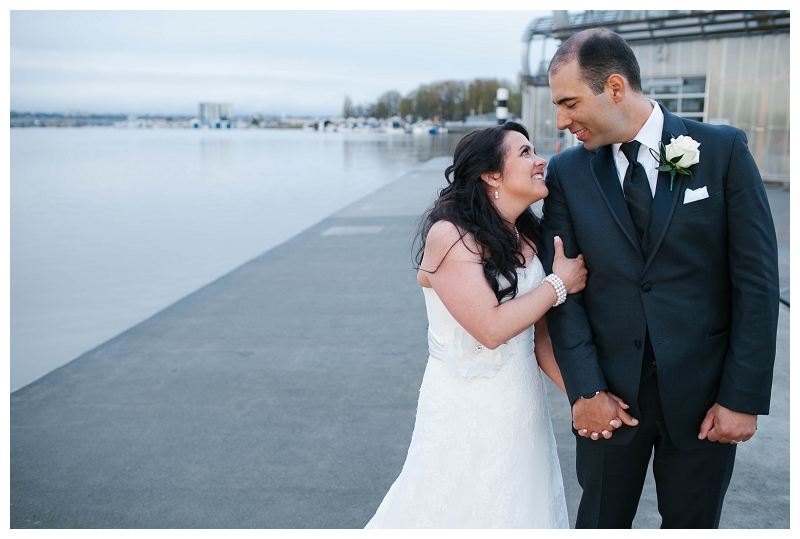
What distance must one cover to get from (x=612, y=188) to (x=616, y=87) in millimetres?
298

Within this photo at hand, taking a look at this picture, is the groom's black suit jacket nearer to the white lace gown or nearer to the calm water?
the white lace gown

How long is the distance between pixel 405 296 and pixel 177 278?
3105 millimetres

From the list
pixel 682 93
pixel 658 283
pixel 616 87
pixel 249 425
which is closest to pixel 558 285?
pixel 658 283

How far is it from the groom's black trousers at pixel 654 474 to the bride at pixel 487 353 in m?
0.23

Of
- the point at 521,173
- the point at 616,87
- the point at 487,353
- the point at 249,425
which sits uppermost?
the point at 616,87

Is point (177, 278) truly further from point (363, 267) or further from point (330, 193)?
point (330, 193)

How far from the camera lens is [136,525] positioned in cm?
298

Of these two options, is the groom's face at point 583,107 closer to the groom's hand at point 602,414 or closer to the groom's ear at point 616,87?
the groom's ear at point 616,87

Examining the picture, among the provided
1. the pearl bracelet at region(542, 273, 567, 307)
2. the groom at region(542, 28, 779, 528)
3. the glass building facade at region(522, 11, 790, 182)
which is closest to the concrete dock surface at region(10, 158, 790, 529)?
the groom at region(542, 28, 779, 528)

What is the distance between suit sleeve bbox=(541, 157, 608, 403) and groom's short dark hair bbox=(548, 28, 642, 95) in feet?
1.05

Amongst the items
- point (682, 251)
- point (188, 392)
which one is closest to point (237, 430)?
point (188, 392)

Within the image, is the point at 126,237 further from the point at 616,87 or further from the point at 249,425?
the point at 616,87

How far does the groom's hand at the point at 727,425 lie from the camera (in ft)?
6.83

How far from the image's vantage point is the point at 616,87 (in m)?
2.06
